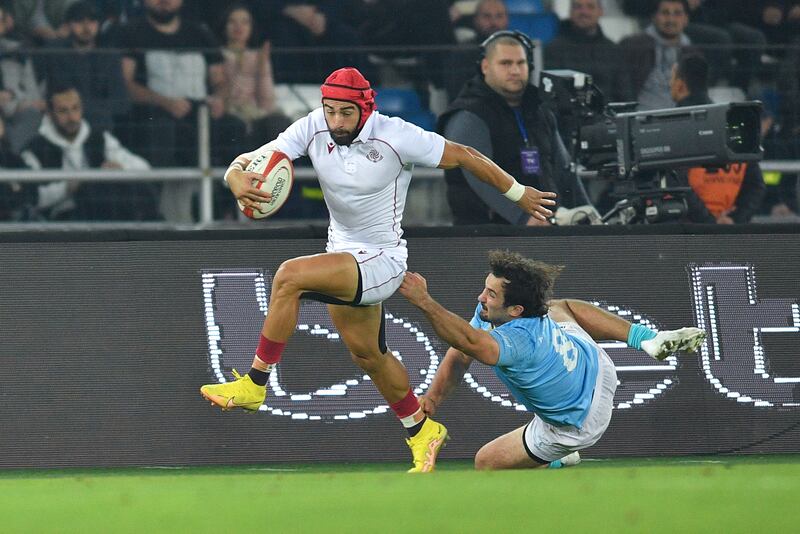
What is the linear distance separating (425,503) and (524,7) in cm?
892

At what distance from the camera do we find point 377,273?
336 inches

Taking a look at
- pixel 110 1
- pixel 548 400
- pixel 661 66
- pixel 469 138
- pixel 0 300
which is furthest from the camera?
pixel 110 1

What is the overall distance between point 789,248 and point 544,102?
211cm

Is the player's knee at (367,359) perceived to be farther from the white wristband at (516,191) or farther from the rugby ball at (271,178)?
the white wristband at (516,191)

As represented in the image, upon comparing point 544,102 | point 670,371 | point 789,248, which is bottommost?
point 670,371

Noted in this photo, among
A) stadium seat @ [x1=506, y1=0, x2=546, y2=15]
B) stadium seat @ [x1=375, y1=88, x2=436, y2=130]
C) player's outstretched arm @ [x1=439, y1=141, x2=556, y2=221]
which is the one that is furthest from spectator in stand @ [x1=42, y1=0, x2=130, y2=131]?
player's outstretched arm @ [x1=439, y1=141, x2=556, y2=221]

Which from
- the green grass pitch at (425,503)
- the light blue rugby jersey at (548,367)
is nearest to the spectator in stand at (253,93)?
the light blue rugby jersey at (548,367)

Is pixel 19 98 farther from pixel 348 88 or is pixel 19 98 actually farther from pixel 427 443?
pixel 427 443

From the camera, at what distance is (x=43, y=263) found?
9.44 metres

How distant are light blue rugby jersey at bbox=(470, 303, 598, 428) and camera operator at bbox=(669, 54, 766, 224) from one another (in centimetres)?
333

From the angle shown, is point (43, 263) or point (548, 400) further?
point (43, 263)

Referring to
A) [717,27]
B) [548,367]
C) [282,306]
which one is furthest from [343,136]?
[717,27]

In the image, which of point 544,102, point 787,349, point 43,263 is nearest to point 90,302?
point 43,263

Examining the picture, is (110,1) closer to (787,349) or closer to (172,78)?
(172,78)
